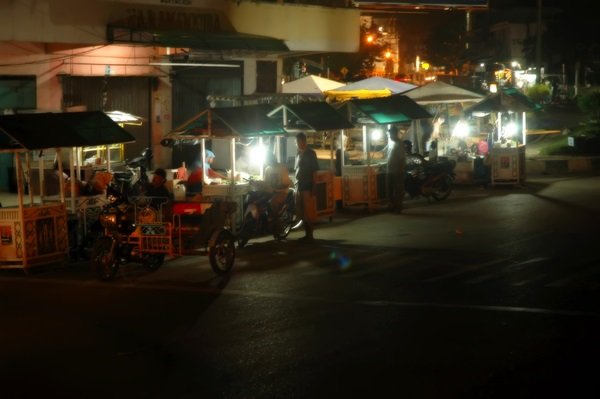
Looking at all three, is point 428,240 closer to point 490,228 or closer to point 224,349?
point 490,228

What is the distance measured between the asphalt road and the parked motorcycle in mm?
274

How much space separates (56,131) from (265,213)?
13.5 ft

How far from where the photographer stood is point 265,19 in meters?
27.5

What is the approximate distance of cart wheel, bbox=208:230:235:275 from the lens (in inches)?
515

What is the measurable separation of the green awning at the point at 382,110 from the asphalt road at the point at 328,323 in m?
4.38

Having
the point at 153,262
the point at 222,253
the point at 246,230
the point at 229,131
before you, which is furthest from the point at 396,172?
the point at 153,262

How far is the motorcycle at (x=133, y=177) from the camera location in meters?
19.4

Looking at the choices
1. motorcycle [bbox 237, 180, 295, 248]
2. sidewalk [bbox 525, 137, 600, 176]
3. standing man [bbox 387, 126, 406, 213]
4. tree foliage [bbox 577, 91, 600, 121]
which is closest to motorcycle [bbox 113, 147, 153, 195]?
motorcycle [bbox 237, 180, 295, 248]

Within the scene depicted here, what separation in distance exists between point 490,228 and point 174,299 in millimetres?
7821

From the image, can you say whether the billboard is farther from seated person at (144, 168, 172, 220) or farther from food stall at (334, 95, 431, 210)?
seated person at (144, 168, 172, 220)

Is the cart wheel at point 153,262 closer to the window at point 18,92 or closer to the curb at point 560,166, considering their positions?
the window at point 18,92

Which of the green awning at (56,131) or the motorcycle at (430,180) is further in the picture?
the motorcycle at (430,180)

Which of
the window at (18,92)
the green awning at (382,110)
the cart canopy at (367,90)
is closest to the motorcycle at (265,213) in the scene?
the green awning at (382,110)

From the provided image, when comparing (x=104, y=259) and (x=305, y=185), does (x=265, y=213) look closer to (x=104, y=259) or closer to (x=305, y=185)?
(x=305, y=185)
